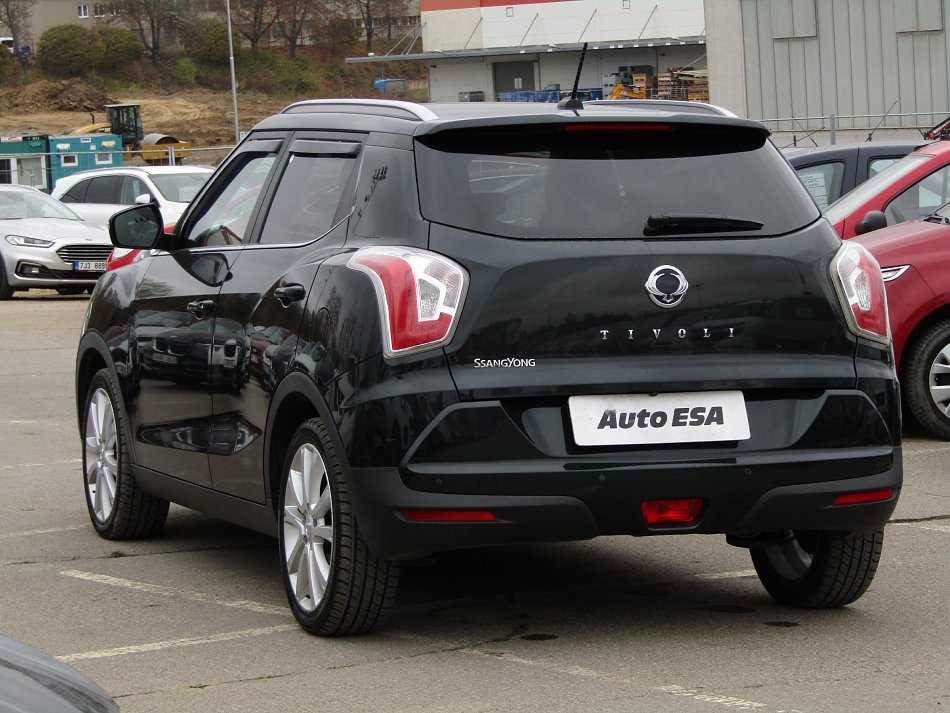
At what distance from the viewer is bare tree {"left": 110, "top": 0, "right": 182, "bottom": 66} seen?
107m

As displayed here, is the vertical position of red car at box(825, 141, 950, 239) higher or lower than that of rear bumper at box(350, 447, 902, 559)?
higher

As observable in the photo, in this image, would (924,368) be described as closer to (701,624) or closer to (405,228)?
(701,624)

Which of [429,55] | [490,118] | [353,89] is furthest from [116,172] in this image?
[353,89]

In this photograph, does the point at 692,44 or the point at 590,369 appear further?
the point at 692,44

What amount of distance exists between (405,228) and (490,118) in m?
0.44

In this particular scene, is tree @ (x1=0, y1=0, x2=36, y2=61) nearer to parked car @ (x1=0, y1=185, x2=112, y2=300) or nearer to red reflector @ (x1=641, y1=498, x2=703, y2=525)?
parked car @ (x1=0, y1=185, x2=112, y2=300)

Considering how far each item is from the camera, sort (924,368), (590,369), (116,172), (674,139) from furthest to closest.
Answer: (116,172)
(924,368)
(674,139)
(590,369)

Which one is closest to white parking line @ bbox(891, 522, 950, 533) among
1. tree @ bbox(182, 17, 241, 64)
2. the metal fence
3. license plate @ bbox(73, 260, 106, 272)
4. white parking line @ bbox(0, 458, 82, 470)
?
white parking line @ bbox(0, 458, 82, 470)

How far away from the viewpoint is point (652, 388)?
4.98 m

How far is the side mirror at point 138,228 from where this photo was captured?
22.3ft

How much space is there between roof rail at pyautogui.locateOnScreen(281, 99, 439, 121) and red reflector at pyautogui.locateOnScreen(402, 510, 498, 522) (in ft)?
4.04

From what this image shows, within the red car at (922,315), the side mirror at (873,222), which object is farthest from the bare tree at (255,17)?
the red car at (922,315)

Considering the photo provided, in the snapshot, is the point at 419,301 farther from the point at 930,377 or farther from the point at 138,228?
the point at 930,377

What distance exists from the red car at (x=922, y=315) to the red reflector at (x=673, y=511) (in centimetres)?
490
